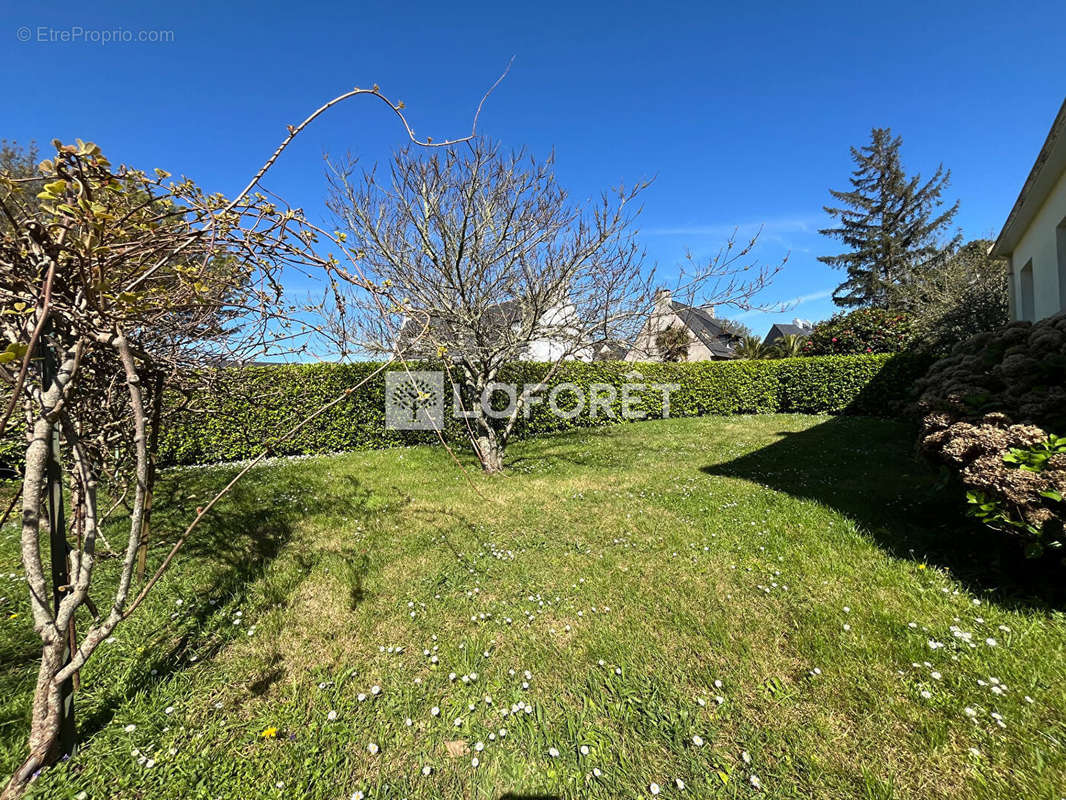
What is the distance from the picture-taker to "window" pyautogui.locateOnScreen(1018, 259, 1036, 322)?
24.3 feet

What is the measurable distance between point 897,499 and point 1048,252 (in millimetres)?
4545

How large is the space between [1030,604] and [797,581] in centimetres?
128

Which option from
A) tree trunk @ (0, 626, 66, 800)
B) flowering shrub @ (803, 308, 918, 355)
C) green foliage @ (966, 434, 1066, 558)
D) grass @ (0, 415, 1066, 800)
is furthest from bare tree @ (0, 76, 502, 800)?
flowering shrub @ (803, 308, 918, 355)

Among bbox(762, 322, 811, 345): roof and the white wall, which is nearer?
the white wall

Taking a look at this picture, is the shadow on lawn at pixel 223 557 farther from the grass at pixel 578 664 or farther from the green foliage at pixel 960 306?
the green foliage at pixel 960 306

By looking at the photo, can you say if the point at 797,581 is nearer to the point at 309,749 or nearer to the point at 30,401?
the point at 309,749

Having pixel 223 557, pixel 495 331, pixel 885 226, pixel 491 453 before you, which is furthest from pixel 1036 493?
pixel 885 226

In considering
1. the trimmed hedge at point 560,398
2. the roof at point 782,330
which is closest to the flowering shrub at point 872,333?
the trimmed hedge at point 560,398

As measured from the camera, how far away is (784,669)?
7.72ft

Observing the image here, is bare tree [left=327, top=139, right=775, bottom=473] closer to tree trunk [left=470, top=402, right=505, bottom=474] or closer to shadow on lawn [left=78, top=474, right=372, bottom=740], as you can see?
tree trunk [left=470, top=402, right=505, bottom=474]

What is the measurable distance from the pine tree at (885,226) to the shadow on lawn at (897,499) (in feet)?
79.1

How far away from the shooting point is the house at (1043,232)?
487cm

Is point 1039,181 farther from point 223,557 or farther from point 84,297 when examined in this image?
point 223,557

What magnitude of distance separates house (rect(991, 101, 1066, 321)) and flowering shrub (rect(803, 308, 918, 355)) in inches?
237
